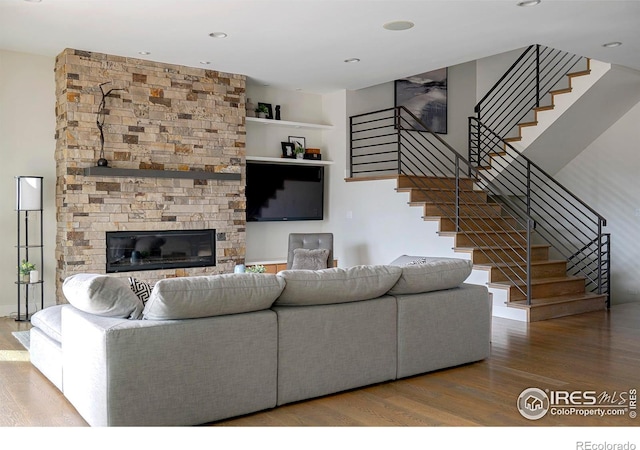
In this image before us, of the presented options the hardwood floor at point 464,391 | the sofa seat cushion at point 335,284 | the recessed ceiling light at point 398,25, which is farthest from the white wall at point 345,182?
the sofa seat cushion at point 335,284

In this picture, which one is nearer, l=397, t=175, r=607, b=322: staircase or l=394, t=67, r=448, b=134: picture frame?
l=397, t=175, r=607, b=322: staircase

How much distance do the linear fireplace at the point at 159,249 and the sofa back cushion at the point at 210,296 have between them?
3.86 meters

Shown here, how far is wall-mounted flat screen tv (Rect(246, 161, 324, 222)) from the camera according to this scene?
8.12 meters

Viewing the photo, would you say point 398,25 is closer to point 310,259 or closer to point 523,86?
point 310,259

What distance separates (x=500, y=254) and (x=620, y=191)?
2.36 metres

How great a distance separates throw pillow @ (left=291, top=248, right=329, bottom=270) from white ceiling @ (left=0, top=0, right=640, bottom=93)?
7.35 ft

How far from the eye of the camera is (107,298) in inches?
124

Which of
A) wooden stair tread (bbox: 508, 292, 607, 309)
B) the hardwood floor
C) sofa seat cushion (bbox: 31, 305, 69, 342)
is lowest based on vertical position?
the hardwood floor

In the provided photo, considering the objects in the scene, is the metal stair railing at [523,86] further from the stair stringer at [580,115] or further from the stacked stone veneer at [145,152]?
the stacked stone veneer at [145,152]

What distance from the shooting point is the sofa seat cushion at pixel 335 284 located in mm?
3494

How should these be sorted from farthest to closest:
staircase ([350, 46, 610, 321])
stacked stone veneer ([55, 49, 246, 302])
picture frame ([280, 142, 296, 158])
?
picture frame ([280, 142, 296, 158]) < staircase ([350, 46, 610, 321]) < stacked stone veneer ([55, 49, 246, 302])

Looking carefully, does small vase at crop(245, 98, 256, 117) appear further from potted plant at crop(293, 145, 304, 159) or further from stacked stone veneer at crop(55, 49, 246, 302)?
potted plant at crop(293, 145, 304, 159)

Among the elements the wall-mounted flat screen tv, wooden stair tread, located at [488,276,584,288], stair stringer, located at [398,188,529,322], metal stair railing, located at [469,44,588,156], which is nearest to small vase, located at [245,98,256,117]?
the wall-mounted flat screen tv
